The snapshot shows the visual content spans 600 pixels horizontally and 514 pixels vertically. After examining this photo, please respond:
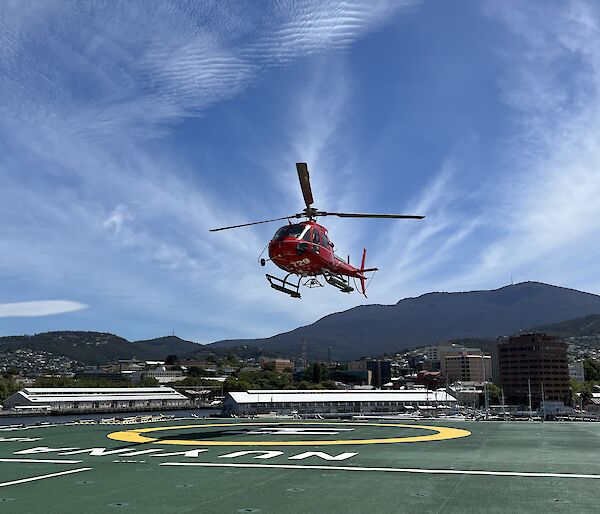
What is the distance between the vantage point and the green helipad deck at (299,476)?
18.7 meters

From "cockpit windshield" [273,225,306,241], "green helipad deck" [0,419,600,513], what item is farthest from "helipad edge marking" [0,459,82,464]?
"cockpit windshield" [273,225,306,241]

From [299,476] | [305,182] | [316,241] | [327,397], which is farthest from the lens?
[327,397]

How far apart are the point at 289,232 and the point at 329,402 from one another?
10908cm

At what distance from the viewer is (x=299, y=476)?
24.5 metres

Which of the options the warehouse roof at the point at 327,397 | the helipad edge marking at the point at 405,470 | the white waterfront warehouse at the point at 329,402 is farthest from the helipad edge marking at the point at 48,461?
the warehouse roof at the point at 327,397

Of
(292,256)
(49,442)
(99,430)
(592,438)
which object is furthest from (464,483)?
(99,430)

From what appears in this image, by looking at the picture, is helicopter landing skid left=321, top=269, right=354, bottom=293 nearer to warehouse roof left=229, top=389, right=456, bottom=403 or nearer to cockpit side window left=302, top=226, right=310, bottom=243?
cockpit side window left=302, top=226, right=310, bottom=243

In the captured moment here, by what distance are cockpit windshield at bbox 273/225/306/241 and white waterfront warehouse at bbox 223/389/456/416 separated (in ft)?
311

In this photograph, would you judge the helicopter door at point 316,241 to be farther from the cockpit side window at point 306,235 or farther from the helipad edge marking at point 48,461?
the helipad edge marking at point 48,461

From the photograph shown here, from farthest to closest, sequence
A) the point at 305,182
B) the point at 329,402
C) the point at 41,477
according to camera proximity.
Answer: the point at 329,402 < the point at 305,182 < the point at 41,477

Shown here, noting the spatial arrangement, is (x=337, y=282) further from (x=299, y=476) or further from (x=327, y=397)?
(x=327, y=397)

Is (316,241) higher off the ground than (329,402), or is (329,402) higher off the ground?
(316,241)

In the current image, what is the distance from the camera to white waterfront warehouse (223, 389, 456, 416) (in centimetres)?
13300

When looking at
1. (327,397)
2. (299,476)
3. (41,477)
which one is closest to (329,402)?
(327,397)
